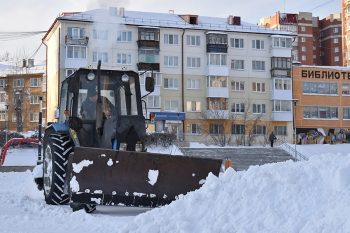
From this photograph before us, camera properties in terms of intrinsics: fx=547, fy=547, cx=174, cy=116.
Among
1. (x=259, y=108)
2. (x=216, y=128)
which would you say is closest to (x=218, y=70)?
(x=216, y=128)

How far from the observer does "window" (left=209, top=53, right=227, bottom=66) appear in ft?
185

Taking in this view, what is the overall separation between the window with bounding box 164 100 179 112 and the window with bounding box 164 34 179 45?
19.8 ft

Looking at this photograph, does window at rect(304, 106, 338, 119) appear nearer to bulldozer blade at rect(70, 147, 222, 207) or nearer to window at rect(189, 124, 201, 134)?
window at rect(189, 124, 201, 134)

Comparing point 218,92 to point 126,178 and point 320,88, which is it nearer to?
point 320,88

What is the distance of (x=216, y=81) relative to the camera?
56.4 metres

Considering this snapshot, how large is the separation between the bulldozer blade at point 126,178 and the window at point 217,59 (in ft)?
158

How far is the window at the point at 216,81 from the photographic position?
2206 inches

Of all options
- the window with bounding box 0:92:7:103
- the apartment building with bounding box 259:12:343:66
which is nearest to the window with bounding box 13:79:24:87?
the window with bounding box 0:92:7:103

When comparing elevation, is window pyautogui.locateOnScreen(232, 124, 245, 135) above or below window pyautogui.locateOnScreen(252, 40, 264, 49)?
below

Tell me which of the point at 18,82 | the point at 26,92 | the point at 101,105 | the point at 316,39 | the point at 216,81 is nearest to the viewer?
the point at 101,105

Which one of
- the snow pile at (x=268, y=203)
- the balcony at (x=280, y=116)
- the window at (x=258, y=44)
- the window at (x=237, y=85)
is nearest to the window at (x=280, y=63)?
the window at (x=258, y=44)

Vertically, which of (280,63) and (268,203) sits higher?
(280,63)

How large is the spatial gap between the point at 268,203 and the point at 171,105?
163 feet

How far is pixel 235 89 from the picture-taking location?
189ft
